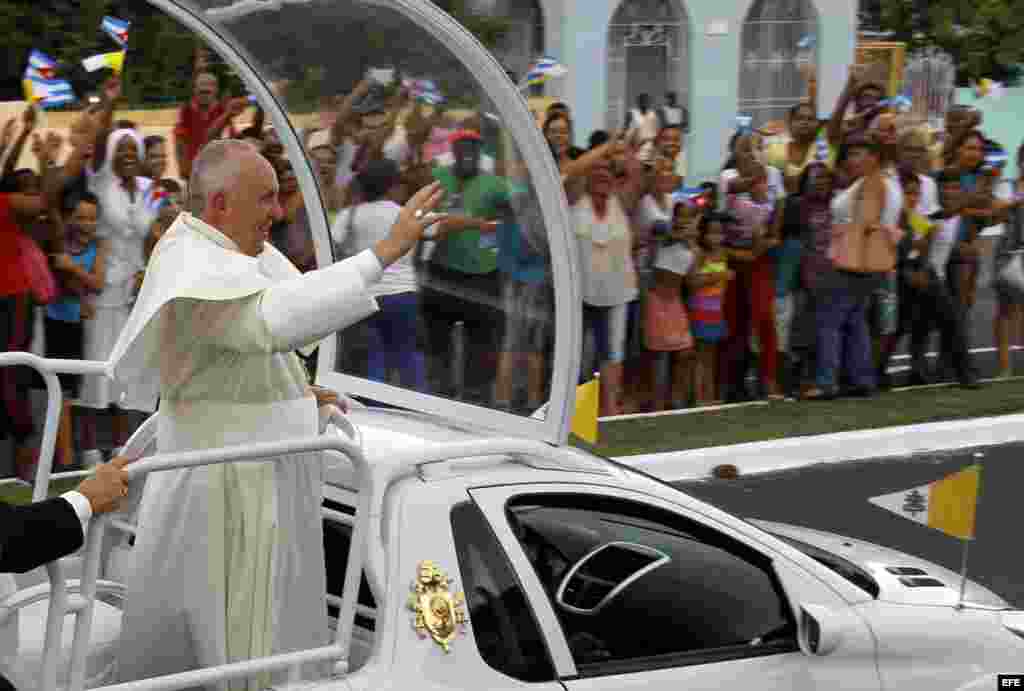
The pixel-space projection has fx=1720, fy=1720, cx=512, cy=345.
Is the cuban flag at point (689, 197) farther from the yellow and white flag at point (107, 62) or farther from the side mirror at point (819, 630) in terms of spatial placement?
the side mirror at point (819, 630)

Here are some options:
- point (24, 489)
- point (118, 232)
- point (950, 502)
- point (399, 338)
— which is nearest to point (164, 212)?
point (118, 232)

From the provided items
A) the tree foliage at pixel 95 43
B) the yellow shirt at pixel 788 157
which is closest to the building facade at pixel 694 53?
the tree foliage at pixel 95 43

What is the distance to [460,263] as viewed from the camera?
204 inches

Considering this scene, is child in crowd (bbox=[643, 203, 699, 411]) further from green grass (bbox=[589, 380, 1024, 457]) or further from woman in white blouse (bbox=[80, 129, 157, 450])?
woman in white blouse (bbox=[80, 129, 157, 450])

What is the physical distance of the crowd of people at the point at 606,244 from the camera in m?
5.23

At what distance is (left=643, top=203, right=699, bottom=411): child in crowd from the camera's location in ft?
35.7

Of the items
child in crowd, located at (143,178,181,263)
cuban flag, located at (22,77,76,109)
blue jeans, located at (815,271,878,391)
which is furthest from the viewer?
blue jeans, located at (815,271,878,391)

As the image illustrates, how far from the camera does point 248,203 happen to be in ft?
14.2

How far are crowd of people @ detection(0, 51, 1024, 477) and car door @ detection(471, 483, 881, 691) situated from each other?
1.60 feet

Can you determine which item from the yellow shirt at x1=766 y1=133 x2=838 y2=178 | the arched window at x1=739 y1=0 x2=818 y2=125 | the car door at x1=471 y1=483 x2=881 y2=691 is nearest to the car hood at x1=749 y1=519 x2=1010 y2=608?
the car door at x1=471 y1=483 x2=881 y2=691

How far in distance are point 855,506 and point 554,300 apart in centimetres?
528

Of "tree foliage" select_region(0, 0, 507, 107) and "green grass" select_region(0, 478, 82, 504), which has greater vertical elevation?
"tree foliage" select_region(0, 0, 507, 107)

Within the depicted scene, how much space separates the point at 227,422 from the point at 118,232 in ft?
17.0

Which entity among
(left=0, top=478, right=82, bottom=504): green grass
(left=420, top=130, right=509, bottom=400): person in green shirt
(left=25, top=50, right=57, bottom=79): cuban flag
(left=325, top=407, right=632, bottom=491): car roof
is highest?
(left=25, top=50, right=57, bottom=79): cuban flag
